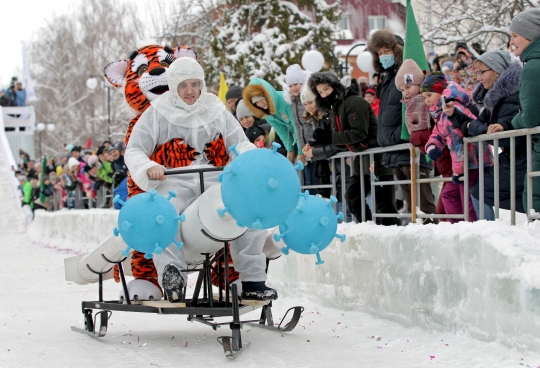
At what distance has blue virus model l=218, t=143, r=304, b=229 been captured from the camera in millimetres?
4805

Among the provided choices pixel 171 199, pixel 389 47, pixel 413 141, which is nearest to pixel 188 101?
pixel 171 199

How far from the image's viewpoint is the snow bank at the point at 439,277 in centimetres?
502

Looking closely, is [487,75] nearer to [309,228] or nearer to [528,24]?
[528,24]

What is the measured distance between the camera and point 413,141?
699 centimetres

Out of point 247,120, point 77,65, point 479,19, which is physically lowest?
point 247,120

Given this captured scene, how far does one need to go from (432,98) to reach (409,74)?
0.46 meters

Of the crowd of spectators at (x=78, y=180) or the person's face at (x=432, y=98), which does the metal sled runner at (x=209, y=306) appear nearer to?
the person's face at (x=432, y=98)

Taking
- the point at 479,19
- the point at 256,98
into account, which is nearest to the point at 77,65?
the point at 479,19

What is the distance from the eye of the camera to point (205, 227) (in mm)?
5402

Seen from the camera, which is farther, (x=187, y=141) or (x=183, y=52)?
(x=183, y=52)

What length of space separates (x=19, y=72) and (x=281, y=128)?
54.3 metres

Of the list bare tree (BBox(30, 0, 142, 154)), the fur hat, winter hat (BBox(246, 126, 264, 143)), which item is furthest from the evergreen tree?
bare tree (BBox(30, 0, 142, 154))

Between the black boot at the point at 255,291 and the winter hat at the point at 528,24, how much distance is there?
2.31 m

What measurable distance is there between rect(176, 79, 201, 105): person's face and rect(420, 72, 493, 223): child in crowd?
5.74ft
